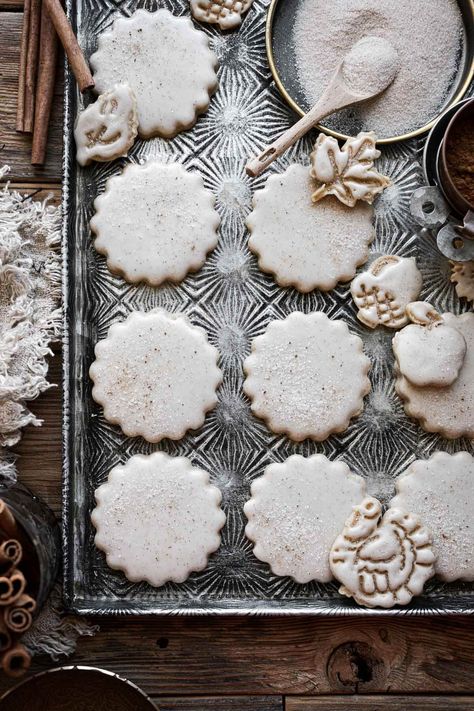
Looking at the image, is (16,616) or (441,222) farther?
(441,222)

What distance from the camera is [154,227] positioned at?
4.65 feet

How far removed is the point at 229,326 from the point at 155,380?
0.58 feet

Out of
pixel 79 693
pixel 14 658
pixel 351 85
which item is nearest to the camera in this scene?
pixel 14 658

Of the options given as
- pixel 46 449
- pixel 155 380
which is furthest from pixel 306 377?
pixel 46 449

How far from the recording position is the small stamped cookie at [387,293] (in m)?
1.42

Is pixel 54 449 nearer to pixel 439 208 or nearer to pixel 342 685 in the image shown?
pixel 342 685

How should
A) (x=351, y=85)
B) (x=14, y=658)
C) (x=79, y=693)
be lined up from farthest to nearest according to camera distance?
1. (x=351, y=85)
2. (x=79, y=693)
3. (x=14, y=658)

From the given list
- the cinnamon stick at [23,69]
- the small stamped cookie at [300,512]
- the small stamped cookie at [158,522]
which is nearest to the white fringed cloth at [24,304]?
the cinnamon stick at [23,69]

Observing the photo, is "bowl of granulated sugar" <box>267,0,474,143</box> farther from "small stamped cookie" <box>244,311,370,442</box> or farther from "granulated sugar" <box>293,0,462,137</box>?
"small stamped cookie" <box>244,311,370,442</box>

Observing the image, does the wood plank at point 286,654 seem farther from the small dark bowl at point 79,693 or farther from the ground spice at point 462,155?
the ground spice at point 462,155

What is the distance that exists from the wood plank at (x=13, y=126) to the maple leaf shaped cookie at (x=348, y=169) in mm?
511

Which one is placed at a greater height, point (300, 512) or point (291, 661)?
point (300, 512)

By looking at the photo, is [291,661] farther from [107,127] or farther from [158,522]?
[107,127]

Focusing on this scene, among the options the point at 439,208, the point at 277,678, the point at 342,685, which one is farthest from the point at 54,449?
the point at 439,208
